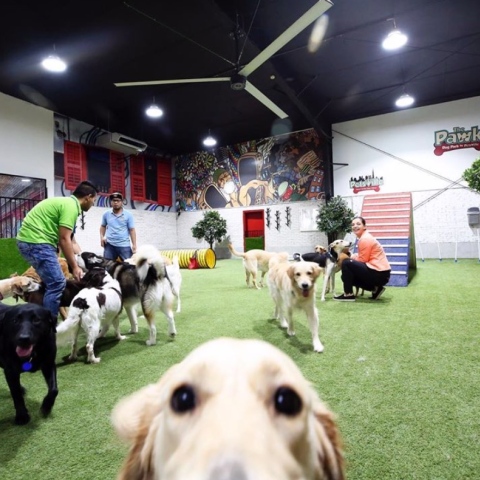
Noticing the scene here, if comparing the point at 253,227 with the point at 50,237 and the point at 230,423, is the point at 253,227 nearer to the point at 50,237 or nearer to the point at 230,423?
the point at 50,237

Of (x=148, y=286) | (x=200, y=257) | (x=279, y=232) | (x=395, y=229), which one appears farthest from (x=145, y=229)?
(x=148, y=286)

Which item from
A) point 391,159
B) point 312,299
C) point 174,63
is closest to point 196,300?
point 312,299

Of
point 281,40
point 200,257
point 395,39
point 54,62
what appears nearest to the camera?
point 281,40

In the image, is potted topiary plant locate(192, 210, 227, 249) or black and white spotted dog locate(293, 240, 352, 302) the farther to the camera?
potted topiary plant locate(192, 210, 227, 249)

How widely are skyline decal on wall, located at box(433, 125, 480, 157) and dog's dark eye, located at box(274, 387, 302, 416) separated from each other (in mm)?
12258

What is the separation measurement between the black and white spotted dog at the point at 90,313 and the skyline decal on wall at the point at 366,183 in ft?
35.1

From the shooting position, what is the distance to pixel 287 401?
67cm

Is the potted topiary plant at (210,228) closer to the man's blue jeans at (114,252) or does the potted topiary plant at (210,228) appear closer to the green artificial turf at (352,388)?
the man's blue jeans at (114,252)

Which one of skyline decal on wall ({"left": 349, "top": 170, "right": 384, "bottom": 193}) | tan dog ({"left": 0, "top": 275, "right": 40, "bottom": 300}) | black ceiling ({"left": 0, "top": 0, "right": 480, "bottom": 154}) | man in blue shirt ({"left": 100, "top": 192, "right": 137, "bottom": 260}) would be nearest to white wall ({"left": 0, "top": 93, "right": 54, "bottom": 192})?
black ceiling ({"left": 0, "top": 0, "right": 480, "bottom": 154})

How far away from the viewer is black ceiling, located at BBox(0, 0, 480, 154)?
5828mm

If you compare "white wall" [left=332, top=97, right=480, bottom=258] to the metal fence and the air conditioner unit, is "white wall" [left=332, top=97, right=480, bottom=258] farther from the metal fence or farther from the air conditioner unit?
the metal fence

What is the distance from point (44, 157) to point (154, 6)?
6545mm

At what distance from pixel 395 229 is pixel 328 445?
694cm

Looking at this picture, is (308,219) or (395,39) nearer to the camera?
(395,39)
